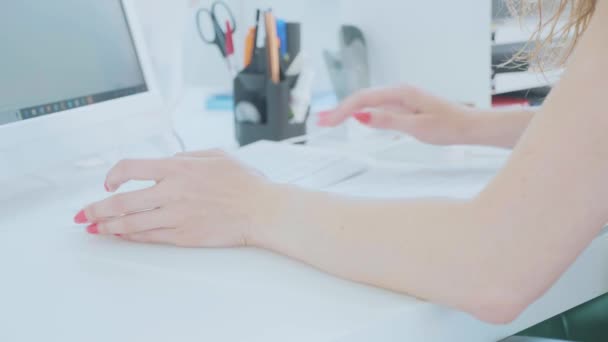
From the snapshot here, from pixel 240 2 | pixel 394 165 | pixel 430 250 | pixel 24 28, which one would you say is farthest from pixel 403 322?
pixel 240 2

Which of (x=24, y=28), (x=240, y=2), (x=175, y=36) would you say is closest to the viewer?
(x=24, y=28)

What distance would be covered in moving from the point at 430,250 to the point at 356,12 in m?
0.81

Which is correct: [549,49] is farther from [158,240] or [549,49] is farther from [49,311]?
[49,311]

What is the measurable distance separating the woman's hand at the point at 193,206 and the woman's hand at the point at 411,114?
0.36m

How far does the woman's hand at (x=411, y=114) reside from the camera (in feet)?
3.03

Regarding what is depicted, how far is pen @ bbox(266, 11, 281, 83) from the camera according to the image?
3.29 ft

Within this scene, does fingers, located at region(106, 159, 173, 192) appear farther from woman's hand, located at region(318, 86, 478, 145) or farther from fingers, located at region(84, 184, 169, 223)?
woman's hand, located at region(318, 86, 478, 145)

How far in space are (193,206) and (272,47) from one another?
0.46 m

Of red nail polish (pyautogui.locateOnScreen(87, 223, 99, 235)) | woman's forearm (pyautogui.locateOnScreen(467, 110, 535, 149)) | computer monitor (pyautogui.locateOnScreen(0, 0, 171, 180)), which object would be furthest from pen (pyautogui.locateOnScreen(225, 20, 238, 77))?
red nail polish (pyautogui.locateOnScreen(87, 223, 99, 235))

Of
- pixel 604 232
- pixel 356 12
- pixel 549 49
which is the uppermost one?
pixel 356 12

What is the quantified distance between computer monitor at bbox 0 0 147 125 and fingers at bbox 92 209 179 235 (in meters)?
0.19

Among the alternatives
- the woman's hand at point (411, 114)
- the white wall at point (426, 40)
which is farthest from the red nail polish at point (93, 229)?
the white wall at point (426, 40)

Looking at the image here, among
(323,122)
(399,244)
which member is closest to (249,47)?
(323,122)

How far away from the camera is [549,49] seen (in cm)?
84
